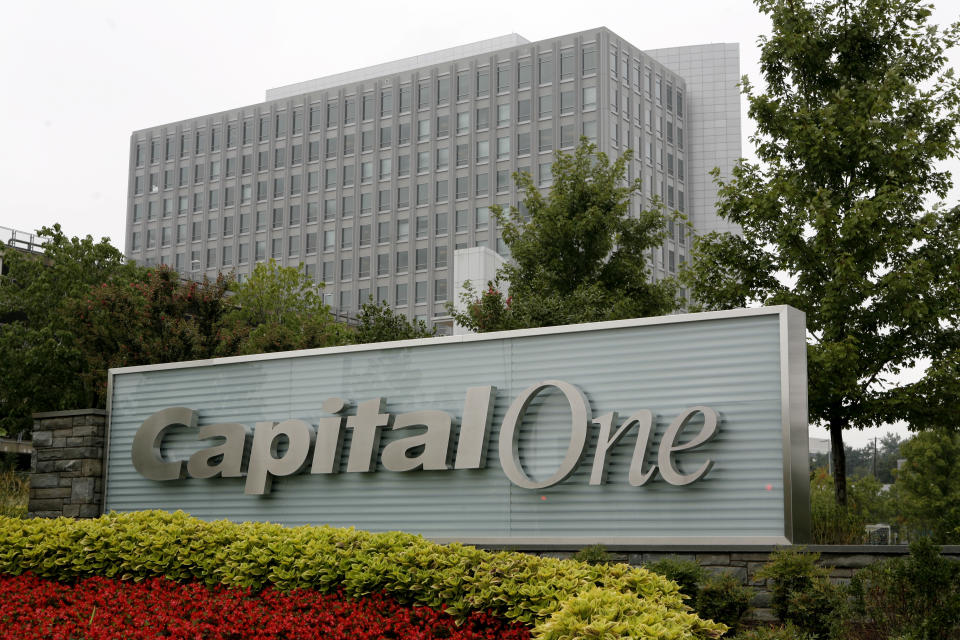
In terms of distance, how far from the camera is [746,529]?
30.7 ft

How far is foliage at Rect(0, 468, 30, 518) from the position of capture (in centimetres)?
1457

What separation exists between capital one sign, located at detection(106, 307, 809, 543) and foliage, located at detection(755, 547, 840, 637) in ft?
1.86

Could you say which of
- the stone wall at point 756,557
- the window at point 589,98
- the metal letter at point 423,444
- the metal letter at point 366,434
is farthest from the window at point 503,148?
the stone wall at point 756,557

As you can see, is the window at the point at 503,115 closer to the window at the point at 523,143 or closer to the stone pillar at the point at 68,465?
the window at the point at 523,143

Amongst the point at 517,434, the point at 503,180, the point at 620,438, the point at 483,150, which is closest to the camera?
the point at 620,438

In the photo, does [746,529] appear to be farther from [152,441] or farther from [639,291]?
[639,291]

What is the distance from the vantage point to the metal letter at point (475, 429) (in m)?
10.7

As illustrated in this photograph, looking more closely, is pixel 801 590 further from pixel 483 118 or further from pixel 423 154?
pixel 423 154

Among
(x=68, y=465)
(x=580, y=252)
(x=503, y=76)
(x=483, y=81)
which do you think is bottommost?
(x=68, y=465)

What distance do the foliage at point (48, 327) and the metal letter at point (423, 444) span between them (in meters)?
16.4

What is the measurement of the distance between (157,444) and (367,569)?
241 inches

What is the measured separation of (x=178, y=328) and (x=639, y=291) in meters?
10.5

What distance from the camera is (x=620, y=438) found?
10.0 m

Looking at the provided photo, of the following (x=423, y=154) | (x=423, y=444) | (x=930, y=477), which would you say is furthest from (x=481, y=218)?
(x=423, y=444)
